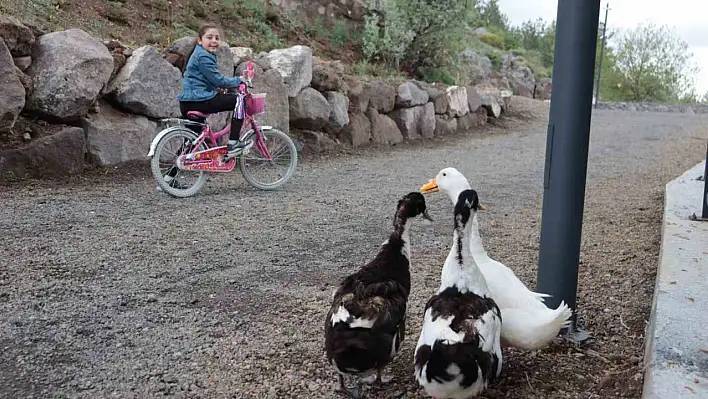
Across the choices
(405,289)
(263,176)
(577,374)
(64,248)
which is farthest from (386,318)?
(263,176)

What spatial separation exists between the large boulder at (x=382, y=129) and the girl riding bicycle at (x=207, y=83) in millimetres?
4784

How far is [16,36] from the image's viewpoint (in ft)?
22.1

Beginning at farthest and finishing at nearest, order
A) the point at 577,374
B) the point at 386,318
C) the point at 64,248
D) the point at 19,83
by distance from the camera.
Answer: the point at 19,83 < the point at 64,248 < the point at 577,374 < the point at 386,318

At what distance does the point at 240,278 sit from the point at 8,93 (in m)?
3.81

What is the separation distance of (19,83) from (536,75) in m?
23.5

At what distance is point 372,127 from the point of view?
11453 mm

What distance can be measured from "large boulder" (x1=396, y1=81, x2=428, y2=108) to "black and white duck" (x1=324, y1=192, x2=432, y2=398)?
370 inches

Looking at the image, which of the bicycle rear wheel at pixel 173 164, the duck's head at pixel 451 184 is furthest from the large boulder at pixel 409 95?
the duck's head at pixel 451 184

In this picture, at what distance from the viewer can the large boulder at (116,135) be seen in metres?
7.20

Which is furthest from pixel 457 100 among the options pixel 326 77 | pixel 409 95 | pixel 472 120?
pixel 326 77

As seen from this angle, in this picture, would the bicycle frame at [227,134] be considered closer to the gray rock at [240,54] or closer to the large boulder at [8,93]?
the large boulder at [8,93]

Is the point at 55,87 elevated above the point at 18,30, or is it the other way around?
the point at 18,30

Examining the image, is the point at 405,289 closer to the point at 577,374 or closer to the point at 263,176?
the point at 577,374

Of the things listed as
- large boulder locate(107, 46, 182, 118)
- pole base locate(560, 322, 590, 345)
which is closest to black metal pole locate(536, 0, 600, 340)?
pole base locate(560, 322, 590, 345)
